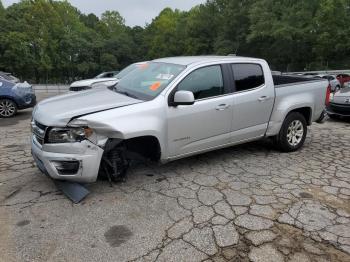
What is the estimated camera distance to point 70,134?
380cm

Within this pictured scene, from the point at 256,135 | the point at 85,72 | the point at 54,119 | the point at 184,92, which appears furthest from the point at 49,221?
the point at 85,72

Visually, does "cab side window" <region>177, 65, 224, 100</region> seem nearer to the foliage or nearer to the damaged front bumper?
the damaged front bumper

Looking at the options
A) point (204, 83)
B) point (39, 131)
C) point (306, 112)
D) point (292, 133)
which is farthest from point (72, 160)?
point (306, 112)

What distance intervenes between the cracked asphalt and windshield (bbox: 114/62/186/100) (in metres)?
1.19

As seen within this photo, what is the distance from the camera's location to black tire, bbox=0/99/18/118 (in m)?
9.80

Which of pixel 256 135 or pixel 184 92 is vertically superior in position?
pixel 184 92

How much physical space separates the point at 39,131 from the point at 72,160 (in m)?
0.63

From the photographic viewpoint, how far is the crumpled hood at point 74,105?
3.80m

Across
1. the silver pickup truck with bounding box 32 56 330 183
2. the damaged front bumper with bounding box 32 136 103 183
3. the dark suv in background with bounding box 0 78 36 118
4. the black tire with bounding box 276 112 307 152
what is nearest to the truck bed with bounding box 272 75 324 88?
the silver pickup truck with bounding box 32 56 330 183

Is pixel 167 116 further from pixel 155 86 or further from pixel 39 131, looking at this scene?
pixel 39 131

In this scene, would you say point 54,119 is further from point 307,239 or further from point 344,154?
point 344,154

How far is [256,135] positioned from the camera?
17.7ft

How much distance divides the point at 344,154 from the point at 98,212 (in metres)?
4.47

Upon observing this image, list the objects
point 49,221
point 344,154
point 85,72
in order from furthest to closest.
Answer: point 85,72, point 344,154, point 49,221
